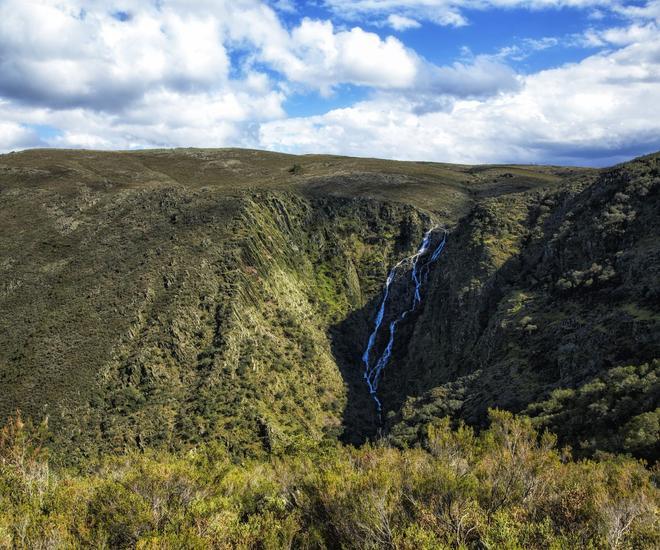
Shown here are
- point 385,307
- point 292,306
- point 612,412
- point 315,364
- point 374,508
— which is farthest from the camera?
point 385,307

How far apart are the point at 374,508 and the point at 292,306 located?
6437 centimetres

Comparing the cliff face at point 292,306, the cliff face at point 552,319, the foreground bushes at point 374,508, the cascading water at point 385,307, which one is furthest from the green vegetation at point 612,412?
the cascading water at point 385,307

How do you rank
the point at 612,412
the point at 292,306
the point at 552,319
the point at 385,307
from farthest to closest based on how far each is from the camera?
the point at 385,307, the point at 292,306, the point at 552,319, the point at 612,412

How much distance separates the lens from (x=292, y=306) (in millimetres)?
84375

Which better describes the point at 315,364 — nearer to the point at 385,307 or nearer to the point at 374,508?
the point at 385,307

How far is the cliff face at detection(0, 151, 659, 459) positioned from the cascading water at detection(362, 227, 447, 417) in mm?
1649

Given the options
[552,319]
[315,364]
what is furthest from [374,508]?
[315,364]

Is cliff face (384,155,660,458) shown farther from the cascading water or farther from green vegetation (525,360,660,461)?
the cascading water

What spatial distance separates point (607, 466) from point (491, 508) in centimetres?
1030

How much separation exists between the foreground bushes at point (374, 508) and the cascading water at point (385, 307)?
51872mm

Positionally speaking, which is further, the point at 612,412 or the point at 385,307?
the point at 385,307

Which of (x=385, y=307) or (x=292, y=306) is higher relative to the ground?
(x=292, y=306)

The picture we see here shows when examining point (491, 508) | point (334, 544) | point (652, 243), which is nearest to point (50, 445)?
point (334, 544)

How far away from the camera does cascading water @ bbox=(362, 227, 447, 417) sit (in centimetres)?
8328
